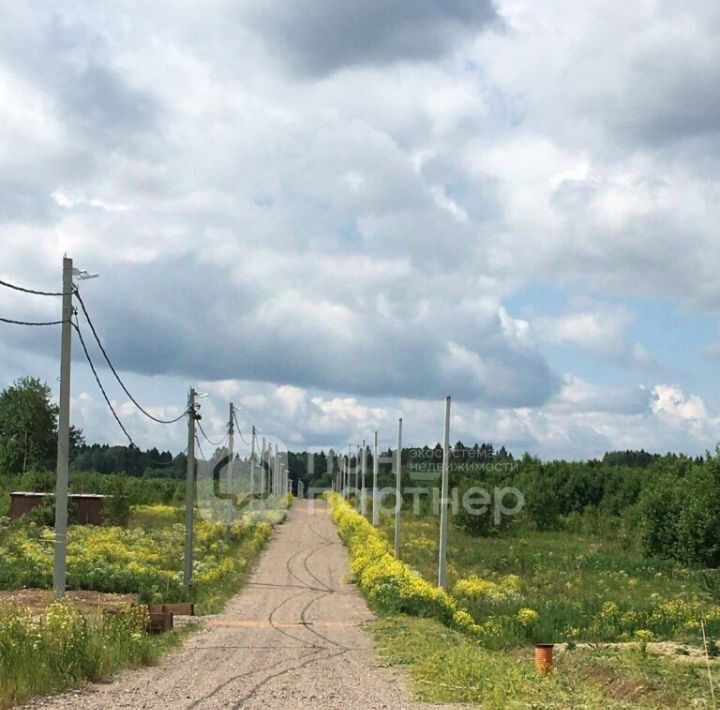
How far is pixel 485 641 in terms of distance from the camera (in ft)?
65.5

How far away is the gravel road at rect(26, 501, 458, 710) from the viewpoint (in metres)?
11.9

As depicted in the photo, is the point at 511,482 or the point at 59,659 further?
the point at 511,482

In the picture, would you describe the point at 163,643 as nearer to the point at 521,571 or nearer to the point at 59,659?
the point at 59,659

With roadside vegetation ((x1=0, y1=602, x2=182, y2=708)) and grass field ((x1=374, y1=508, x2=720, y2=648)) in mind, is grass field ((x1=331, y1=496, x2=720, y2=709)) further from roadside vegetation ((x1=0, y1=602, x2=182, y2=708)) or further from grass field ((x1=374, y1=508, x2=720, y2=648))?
roadside vegetation ((x1=0, y1=602, x2=182, y2=708))

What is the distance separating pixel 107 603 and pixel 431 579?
43.1 ft

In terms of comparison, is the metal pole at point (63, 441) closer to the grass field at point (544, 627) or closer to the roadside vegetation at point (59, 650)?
the roadside vegetation at point (59, 650)

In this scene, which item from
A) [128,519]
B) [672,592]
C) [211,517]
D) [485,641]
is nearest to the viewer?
[485,641]

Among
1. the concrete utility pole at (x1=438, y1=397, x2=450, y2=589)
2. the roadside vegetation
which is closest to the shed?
the concrete utility pole at (x1=438, y1=397, x2=450, y2=589)

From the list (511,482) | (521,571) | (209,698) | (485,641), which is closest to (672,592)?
(521,571)

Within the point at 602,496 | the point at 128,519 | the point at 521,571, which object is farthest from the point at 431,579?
the point at 602,496

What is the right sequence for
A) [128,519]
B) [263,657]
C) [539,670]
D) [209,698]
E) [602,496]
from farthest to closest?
[602,496]
[128,519]
[263,657]
[539,670]
[209,698]

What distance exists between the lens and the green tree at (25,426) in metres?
86.1

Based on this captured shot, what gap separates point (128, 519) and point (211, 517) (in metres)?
9.15

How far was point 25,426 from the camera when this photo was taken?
86625 mm
